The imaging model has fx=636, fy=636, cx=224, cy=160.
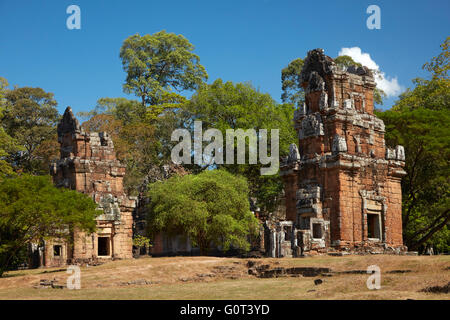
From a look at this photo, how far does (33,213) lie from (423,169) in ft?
72.5

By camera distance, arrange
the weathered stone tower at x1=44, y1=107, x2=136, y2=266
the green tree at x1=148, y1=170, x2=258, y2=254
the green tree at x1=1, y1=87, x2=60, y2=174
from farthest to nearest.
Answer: the green tree at x1=1, y1=87, x2=60, y2=174 < the weathered stone tower at x1=44, y1=107, x2=136, y2=266 < the green tree at x1=148, y1=170, x2=258, y2=254

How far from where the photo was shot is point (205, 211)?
3312 cm

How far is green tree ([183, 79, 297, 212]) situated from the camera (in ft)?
140

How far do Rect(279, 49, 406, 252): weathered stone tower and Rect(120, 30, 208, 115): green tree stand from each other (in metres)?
27.3

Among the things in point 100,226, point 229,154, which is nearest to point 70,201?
point 100,226

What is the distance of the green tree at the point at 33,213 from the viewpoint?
2561cm

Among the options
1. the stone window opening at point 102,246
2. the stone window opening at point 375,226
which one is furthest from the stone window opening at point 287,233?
the stone window opening at point 102,246

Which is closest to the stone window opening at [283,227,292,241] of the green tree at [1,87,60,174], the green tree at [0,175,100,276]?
the green tree at [0,175,100,276]

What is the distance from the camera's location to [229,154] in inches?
1697

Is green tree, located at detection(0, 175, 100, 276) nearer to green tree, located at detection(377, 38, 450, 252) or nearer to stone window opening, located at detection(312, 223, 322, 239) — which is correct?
stone window opening, located at detection(312, 223, 322, 239)

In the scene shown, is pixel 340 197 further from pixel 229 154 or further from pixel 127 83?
pixel 127 83

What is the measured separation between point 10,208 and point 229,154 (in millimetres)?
20074

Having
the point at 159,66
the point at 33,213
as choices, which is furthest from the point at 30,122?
the point at 33,213

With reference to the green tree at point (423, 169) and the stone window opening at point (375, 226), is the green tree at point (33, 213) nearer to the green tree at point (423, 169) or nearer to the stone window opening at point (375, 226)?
the stone window opening at point (375, 226)
